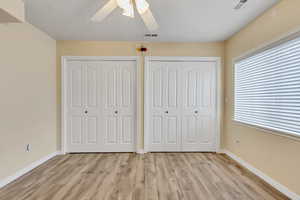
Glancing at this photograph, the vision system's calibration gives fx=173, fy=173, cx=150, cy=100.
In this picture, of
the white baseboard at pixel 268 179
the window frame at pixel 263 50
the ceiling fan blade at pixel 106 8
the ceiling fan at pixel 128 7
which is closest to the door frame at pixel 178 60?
the window frame at pixel 263 50

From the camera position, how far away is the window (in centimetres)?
208

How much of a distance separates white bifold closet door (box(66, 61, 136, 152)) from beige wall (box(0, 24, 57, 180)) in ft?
1.36

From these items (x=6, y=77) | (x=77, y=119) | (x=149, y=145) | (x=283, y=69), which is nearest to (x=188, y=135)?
(x=149, y=145)

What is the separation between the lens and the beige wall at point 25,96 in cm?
244

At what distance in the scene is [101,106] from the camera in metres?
3.84

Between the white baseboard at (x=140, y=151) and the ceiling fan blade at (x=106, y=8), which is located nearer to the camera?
the ceiling fan blade at (x=106, y=8)

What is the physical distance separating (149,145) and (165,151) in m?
0.39

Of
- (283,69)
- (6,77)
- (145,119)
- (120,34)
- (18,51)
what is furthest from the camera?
(145,119)

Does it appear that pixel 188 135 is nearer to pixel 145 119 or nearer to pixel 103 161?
pixel 145 119

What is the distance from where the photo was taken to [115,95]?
3.86m

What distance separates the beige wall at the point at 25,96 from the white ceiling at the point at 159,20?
1.25 ft

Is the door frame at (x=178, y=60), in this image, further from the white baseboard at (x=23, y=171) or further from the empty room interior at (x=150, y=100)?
the white baseboard at (x=23, y=171)

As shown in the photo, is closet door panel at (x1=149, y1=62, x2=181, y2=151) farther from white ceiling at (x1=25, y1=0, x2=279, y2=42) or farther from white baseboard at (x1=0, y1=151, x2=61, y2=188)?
white baseboard at (x1=0, y1=151, x2=61, y2=188)

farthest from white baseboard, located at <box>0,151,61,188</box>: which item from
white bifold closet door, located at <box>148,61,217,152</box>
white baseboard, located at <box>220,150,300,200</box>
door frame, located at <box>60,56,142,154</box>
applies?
white baseboard, located at <box>220,150,300,200</box>
